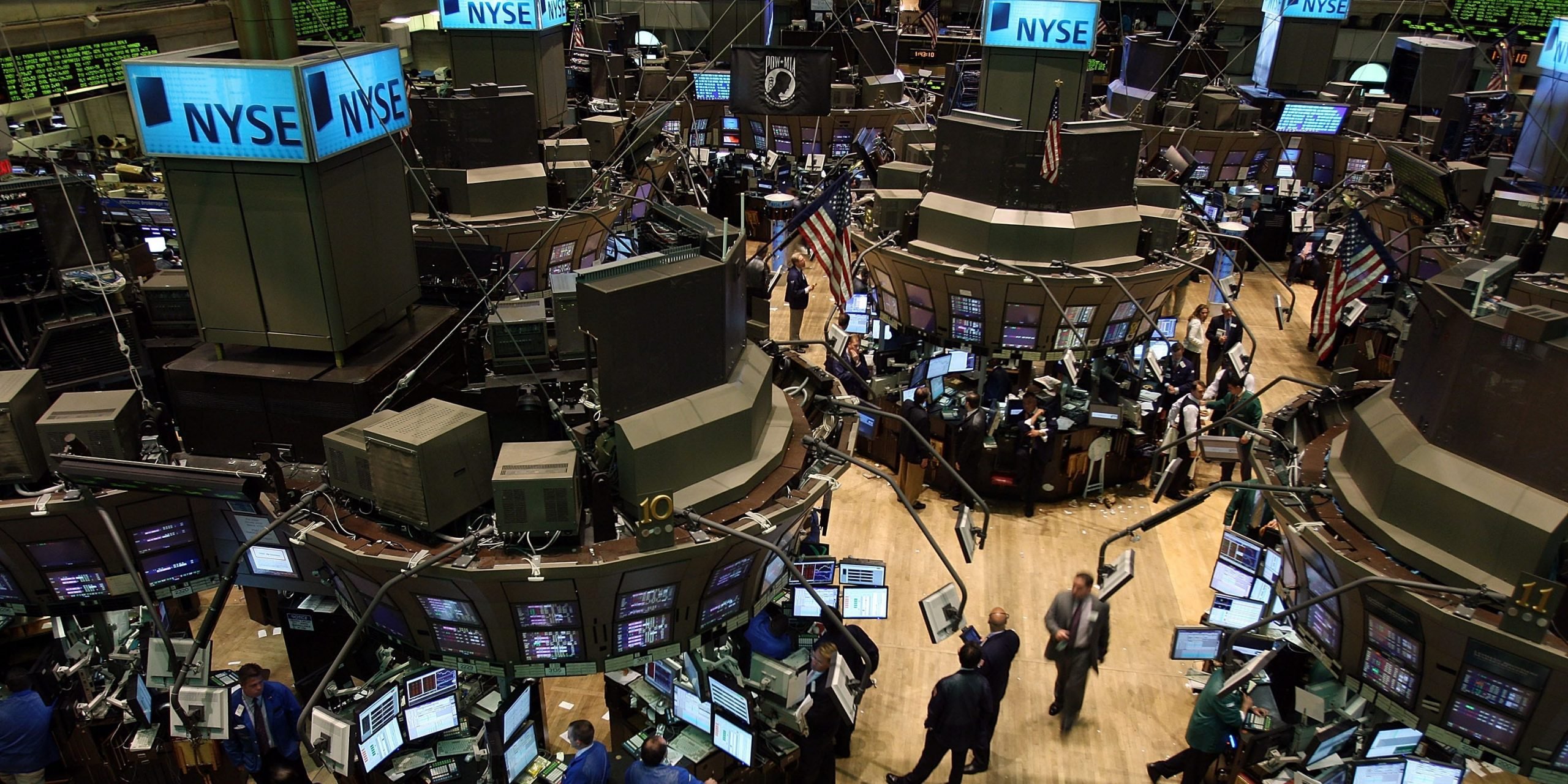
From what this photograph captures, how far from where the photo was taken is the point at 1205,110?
2772 centimetres

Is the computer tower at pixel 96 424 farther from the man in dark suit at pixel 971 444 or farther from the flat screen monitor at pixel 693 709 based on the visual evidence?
the man in dark suit at pixel 971 444

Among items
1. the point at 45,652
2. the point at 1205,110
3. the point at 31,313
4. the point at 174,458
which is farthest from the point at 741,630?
the point at 1205,110

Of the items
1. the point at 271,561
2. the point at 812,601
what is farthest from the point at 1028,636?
the point at 271,561

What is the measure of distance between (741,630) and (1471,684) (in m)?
6.05

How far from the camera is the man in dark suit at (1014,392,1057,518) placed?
14.7 meters

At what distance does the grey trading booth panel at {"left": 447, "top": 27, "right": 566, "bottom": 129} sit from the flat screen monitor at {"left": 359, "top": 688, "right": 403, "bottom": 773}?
1633cm

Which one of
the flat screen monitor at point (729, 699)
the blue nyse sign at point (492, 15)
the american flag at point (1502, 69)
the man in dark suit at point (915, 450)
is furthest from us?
the american flag at point (1502, 69)

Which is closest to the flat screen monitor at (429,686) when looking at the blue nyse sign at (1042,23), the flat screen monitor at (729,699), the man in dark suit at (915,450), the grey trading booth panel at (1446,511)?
the flat screen monitor at (729,699)

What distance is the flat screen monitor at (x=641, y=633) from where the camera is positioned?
28.1 ft

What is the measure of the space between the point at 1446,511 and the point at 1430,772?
2200mm

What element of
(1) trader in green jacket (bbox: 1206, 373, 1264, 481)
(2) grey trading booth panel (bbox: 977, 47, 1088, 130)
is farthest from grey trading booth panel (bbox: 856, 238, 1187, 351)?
(2) grey trading booth panel (bbox: 977, 47, 1088, 130)

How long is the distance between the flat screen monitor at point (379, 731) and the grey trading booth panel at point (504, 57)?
53.6ft

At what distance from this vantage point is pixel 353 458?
8141mm

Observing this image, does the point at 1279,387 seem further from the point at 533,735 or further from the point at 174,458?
the point at 174,458
